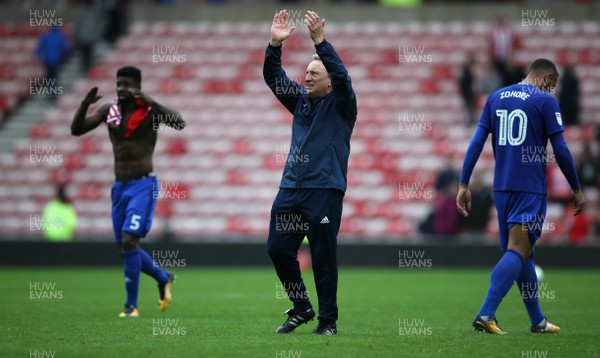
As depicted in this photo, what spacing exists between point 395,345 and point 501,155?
2.31m

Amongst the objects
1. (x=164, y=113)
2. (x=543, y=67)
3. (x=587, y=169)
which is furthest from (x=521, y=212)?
(x=587, y=169)

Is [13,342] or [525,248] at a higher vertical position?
[525,248]

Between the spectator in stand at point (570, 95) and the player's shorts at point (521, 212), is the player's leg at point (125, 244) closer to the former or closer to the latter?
the player's shorts at point (521, 212)

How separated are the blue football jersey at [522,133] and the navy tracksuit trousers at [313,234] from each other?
1643 mm

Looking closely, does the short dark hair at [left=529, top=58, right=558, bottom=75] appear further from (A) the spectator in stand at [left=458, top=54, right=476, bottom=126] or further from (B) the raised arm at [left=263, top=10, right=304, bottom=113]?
(A) the spectator in stand at [left=458, top=54, right=476, bottom=126]

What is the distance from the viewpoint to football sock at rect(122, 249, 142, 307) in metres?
12.5

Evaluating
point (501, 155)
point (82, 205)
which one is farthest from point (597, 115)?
point (501, 155)

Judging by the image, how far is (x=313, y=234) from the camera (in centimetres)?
1028

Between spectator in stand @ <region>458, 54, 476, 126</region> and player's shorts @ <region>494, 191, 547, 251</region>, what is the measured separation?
15973 millimetres

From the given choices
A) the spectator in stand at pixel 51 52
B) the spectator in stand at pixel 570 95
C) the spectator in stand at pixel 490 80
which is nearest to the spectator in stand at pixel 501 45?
the spectator in stand at pixel 490 80

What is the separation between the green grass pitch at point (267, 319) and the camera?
9.02 metres

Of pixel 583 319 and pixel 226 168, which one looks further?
pixel 226 168

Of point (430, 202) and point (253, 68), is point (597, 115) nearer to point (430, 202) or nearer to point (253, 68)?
point (430, 202)

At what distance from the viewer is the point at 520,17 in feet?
95.8
